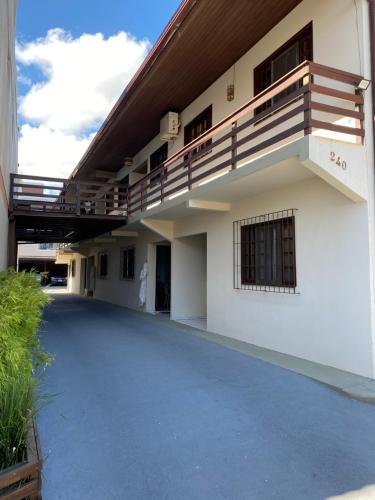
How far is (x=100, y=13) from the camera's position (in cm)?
1097

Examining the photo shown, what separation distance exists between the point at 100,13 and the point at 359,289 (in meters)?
11.1

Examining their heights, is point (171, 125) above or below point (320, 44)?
above

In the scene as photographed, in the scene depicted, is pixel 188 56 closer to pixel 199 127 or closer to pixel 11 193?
pixel 199 127

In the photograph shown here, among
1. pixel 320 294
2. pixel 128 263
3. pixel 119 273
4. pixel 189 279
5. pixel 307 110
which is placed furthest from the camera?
pixel 119 273

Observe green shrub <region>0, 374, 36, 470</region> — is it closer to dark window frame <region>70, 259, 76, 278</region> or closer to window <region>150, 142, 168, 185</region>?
window <region>150, 142, 168, 185</region>

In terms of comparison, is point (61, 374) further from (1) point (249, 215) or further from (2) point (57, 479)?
(1) point (249, 215)

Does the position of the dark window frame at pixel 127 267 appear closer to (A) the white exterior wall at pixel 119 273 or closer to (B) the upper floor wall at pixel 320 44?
(A) the white exterior wall at pixel 119 273

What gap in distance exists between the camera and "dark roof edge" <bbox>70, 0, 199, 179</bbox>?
21.7ft

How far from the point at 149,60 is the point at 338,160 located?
5.25m

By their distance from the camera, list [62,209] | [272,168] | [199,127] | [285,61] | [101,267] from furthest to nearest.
A: [101,267]
[62,209]
[199,127]
[285,61]
[272,168]

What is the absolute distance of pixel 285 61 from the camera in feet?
22.4

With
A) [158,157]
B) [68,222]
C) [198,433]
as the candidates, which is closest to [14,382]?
[198,433]

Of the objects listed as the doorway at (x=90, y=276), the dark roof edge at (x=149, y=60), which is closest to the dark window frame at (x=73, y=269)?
the doorway at (x=90, y=276)

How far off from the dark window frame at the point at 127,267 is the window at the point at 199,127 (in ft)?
18.7
